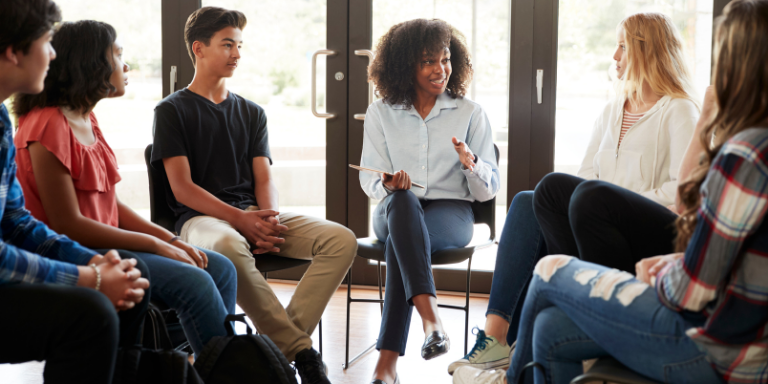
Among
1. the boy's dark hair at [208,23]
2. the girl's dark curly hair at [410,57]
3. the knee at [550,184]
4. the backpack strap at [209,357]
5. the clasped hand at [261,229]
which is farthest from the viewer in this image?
the girl's dark curly hair at [410,57]

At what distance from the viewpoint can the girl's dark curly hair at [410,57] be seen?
2.41 meters

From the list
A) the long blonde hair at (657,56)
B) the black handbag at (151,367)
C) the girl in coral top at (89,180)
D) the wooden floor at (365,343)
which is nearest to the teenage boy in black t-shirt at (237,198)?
the girl in coral top at (89,180)

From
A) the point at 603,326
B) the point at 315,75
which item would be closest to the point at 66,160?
the point at 603,326

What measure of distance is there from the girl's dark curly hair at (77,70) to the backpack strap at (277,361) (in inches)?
33.2

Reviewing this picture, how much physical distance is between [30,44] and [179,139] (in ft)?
2.85

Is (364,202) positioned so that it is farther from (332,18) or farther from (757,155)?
(757,155)

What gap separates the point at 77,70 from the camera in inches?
64.4

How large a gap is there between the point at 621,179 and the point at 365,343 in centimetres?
116

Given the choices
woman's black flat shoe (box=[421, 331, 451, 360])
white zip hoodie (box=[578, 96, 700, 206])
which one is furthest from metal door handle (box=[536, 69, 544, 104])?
woman's black flat shoe (box=[421, 331, 451, 360])

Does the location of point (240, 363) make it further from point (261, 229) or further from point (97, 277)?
point (261, 229)

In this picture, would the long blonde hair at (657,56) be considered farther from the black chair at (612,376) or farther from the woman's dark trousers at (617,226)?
the black chair at (612,376)

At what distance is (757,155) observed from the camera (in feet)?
2.92

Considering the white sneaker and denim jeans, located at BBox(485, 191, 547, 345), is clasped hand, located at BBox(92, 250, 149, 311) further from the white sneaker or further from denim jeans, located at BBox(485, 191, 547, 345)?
denim jeans, located at BBox(485, 191, 547, 345)

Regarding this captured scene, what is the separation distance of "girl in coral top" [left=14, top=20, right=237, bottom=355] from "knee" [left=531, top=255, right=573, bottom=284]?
86cm
